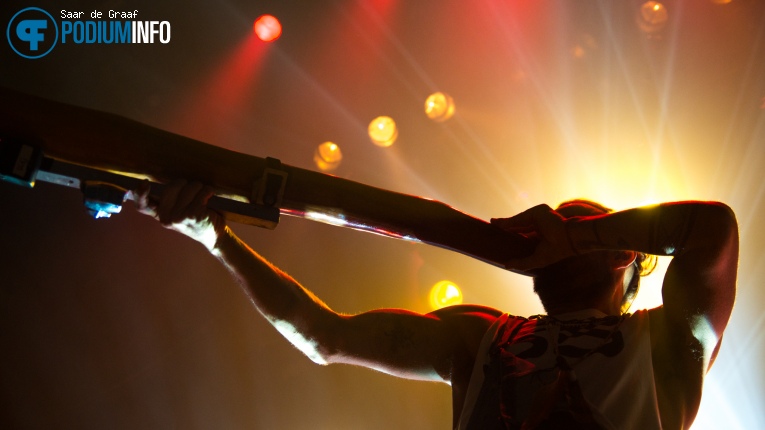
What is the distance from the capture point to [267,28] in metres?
4.70

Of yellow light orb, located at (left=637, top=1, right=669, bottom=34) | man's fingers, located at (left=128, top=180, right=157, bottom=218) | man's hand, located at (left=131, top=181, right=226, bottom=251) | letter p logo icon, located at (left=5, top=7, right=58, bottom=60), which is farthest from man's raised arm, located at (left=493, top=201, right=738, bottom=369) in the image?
letter p logo icon, located at (left=5, top=7, right=58, bottom=60)

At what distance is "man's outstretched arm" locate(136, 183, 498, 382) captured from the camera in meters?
1.79

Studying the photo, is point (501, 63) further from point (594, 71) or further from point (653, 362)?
point (653, 362)

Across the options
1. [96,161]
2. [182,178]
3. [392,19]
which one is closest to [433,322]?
[182,178]

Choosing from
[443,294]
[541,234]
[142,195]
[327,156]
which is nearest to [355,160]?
[327,156]

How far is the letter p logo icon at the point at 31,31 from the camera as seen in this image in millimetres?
4035

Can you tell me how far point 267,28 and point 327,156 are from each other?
1257mm

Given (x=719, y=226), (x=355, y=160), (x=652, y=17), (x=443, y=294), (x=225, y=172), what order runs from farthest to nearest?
(x=443, y=294) → (x=355, y=160) → (x=652, y=17) → (x=719, y=226) → (x=225, y=172)

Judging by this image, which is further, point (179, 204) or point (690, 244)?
point (690, 244)

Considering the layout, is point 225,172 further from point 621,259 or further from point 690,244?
point 621,259

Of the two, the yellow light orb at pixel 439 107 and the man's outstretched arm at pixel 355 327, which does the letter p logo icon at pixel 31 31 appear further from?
the man's outstretched arm at pixel 355 327

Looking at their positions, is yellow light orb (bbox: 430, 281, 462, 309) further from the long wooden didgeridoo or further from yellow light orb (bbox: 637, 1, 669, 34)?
the long wooden didgeridoo

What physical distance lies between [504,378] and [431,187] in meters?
3.91

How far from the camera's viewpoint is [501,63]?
502cm
